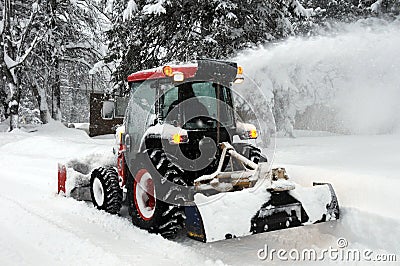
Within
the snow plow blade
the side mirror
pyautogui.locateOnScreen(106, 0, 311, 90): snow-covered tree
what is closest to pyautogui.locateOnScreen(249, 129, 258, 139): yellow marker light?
the snow plow blade

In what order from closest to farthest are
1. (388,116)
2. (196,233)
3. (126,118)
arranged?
(196,233) < (126,118) < (388,116)

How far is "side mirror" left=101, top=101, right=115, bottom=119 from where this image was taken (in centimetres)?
671

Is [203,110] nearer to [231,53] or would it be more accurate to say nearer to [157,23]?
[231,53]

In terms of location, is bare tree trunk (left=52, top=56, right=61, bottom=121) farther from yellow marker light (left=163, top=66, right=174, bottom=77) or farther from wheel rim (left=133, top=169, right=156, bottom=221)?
yellow marker light (left=163, top=66, right=174, bottom=77)

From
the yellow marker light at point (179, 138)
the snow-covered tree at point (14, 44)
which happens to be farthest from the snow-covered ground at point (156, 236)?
the snow-covered tree at point (14, 44)

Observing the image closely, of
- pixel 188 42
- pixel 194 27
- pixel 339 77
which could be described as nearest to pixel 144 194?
pixel 188 42

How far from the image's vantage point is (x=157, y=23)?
14180 mm

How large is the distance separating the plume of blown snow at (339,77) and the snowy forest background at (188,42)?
0.07 metres

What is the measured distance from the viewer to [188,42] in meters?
13.4

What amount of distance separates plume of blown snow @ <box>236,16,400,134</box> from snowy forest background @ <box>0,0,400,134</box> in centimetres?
7

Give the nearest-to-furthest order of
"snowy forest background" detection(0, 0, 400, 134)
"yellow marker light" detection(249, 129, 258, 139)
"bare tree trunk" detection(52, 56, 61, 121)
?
1. "yellow marker light" detection(249, 129, 258, 139)
2. "snowy forest background" detection(0, 0, 400, 134)
3. "bare tree trunk" detection(52, 56, 61, 121)

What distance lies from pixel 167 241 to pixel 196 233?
775 millimetres

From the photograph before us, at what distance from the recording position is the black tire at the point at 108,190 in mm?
6879

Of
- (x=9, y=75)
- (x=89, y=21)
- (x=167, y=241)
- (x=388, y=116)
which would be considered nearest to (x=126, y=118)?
(x=167, y=241)
